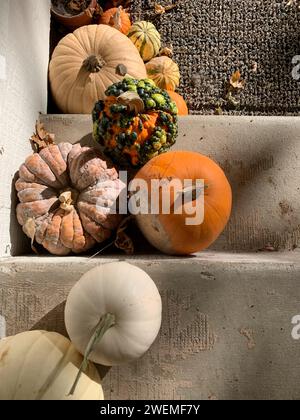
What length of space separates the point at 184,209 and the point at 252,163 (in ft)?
2.37

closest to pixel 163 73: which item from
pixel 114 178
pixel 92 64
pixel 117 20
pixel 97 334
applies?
pixel 117 20

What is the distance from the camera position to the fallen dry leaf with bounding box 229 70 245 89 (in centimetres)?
323

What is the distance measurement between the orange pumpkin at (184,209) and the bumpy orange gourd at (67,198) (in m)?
0.18

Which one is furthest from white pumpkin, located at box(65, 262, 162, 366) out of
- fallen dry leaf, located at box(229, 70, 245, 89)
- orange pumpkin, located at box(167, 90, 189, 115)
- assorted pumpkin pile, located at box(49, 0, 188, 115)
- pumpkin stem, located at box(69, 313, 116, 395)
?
fallen dry leaf, located at box(229, 70, 245, 89)

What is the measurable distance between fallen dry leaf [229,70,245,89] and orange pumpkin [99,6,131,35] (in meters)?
0.80

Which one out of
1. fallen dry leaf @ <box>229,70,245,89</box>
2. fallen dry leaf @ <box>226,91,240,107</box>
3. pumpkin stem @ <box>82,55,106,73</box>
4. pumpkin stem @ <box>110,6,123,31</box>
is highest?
pumpkin stem @ <box>110,6,123,31</box>

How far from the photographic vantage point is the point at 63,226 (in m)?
2.20

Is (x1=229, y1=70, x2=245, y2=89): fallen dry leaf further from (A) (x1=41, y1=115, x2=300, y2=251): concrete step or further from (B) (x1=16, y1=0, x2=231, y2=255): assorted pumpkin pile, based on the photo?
(B) (x1=16, y1=0, x2=231, y2=255): assorted pumpkin pile

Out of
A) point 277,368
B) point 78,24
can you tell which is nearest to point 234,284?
point 277,368

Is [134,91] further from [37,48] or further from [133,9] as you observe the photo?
[133,9]

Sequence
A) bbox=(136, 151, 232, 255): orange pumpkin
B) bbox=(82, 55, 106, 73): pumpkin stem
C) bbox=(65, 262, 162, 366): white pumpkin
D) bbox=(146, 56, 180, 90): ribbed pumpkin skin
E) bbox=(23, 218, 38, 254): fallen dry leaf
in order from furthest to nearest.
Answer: bbox=(146, 56, 180, 90): ribbed pumpkin skin, bbox=(82, 55, 106, 73): pumpkin stem, bbox=(23, 218, 38, 254): fallen dry leaf, bbox=(136, 151, 232, 255): orange pumpkin, bbox=(65, 262, 162, 366): white pumpkin

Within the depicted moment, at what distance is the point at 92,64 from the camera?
103 inches

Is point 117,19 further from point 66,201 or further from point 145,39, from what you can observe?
point 66,201

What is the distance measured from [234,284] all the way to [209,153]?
87cm
